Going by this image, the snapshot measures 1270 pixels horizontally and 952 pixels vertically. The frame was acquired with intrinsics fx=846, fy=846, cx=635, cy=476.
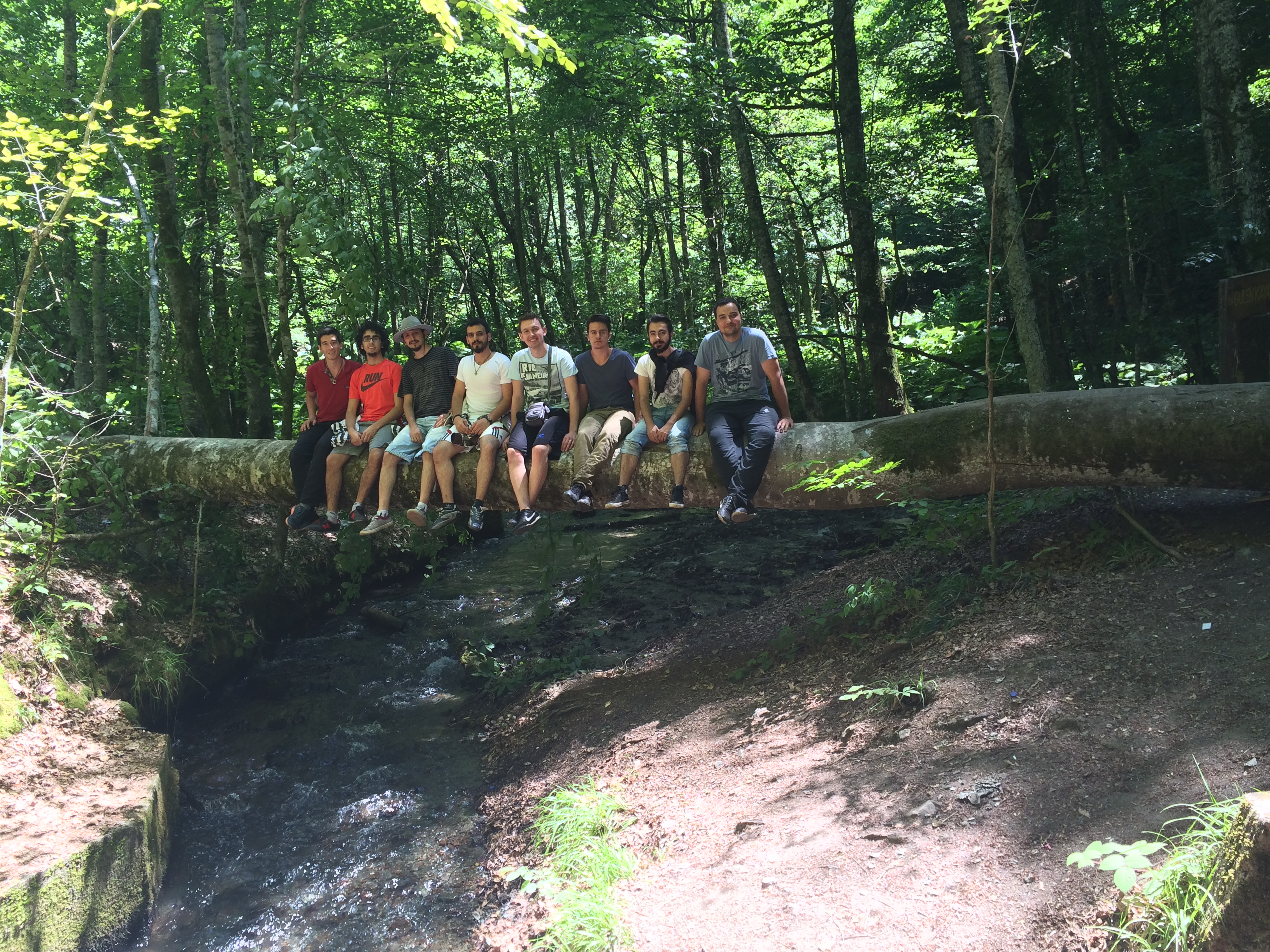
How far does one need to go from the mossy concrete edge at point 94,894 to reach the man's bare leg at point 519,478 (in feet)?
11.0

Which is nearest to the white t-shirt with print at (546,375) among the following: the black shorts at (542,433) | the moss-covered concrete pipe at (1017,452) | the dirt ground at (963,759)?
the black shorts at (542,433)

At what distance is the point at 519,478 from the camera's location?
6.64m

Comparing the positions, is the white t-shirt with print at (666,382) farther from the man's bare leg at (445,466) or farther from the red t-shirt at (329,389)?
the red t-shirt at (329,389)

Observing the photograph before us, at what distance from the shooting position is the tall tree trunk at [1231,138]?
711cm

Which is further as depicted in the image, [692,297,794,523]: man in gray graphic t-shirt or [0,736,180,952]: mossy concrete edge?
[692,297,794,523]: man in gray graphic t-shirt

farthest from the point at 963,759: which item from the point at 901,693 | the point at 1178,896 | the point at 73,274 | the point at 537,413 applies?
the point at 73,274

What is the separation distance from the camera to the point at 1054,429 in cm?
571

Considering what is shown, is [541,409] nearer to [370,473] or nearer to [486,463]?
[486,463]

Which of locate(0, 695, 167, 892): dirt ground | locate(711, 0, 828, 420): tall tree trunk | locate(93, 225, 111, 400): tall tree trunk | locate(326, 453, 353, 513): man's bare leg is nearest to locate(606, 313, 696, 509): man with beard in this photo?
locate(326, 453, 353, 513): man's bare leg

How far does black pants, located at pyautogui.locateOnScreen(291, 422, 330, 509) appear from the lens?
291 inches

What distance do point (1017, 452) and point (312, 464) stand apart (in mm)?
5702

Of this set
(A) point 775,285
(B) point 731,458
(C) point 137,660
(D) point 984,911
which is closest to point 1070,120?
(A) point 775,285

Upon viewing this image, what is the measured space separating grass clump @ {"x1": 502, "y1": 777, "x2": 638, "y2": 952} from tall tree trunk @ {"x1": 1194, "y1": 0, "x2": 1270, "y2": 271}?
688 cm

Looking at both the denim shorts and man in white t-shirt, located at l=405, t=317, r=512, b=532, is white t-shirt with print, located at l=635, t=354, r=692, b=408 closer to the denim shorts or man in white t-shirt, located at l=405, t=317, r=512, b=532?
man in white t-shirt, located at l=405, t=317, r=512, b=532
